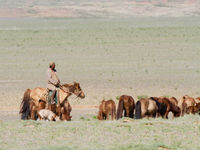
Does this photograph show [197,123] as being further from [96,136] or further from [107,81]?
[107,81]

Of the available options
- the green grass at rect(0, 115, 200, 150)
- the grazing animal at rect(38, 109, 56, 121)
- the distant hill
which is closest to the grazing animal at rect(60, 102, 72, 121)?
the grazing animal at rect(38, 109, 56, 121)

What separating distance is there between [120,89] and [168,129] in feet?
36.4

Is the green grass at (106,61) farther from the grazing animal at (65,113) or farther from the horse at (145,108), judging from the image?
the horse at (145,108)

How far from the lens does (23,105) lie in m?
14.2

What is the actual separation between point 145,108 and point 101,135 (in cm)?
325

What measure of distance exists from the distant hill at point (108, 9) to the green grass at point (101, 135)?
81.0 meters

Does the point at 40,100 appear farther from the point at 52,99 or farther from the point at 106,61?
the point at 106,61

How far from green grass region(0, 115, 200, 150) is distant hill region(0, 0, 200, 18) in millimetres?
80994

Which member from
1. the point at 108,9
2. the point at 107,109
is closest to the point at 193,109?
the point at 107,109

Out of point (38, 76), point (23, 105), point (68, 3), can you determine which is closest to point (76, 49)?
point (38, 76)

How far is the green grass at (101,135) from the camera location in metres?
9.79

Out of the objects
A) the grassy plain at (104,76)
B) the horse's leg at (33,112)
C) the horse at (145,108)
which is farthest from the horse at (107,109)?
the horse's leg at (33,112)

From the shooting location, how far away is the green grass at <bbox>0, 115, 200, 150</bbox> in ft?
32.1

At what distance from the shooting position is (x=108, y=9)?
103250 mm
